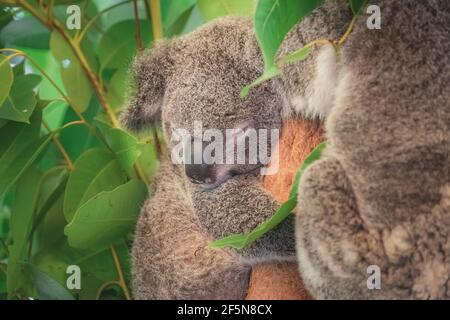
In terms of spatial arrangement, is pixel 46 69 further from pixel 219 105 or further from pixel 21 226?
pixel 219 105

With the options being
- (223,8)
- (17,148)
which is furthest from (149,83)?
(17,148)

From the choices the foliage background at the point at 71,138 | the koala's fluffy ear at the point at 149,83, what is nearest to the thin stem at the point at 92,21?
the foliage background at the point at 71,138

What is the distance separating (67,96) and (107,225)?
16.9 inches

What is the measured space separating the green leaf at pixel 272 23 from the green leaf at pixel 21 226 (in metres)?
0.85

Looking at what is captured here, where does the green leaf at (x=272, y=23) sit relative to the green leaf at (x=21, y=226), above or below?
above

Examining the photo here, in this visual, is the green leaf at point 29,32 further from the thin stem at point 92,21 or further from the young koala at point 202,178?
the young koala at point 202,178

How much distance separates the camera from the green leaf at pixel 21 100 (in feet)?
5.47

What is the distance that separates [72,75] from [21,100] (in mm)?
190

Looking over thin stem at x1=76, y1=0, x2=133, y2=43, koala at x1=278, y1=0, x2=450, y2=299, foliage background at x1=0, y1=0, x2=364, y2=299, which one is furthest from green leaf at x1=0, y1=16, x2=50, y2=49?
koala at x1=278, y1=0, x2=450, y2=299

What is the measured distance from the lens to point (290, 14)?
1333mm

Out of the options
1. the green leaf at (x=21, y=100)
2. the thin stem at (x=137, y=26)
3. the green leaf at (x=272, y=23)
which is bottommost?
the green leaf at (x=21, y=100)

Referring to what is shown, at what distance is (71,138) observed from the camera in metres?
1.87
